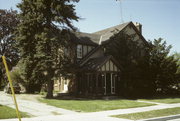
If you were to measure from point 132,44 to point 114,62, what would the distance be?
4.34 metres

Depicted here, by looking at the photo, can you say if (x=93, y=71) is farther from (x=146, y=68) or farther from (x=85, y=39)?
(x=85, y=39)

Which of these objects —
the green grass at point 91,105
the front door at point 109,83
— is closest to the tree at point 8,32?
the front door at point 109,83

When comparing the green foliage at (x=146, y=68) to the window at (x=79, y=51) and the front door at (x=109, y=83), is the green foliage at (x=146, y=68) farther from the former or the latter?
the window at (x=79, y=51)

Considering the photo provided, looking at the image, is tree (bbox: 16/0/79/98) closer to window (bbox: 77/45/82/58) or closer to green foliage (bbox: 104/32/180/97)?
window (bbox: 77/45/82/58)

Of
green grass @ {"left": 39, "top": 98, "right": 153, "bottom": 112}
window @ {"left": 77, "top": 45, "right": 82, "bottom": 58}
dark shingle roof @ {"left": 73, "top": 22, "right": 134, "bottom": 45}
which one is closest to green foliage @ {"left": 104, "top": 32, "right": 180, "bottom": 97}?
dark shingle roof @ {"left": 73, "top": 22, "right": 134, "bottom": 45}

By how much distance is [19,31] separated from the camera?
22.2 meters

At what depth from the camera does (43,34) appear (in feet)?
67.4

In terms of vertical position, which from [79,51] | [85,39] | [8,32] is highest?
[8,32]

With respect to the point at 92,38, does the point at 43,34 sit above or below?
below

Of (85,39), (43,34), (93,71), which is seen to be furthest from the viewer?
(85,39)

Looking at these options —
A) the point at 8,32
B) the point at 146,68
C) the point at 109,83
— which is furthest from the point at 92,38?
the point at 8,32

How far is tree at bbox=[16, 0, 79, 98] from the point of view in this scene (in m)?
20.9

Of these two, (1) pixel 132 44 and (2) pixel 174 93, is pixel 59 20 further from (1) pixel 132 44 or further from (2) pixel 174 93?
(2) pixel 174 93

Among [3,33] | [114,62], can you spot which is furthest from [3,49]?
[114,62]
